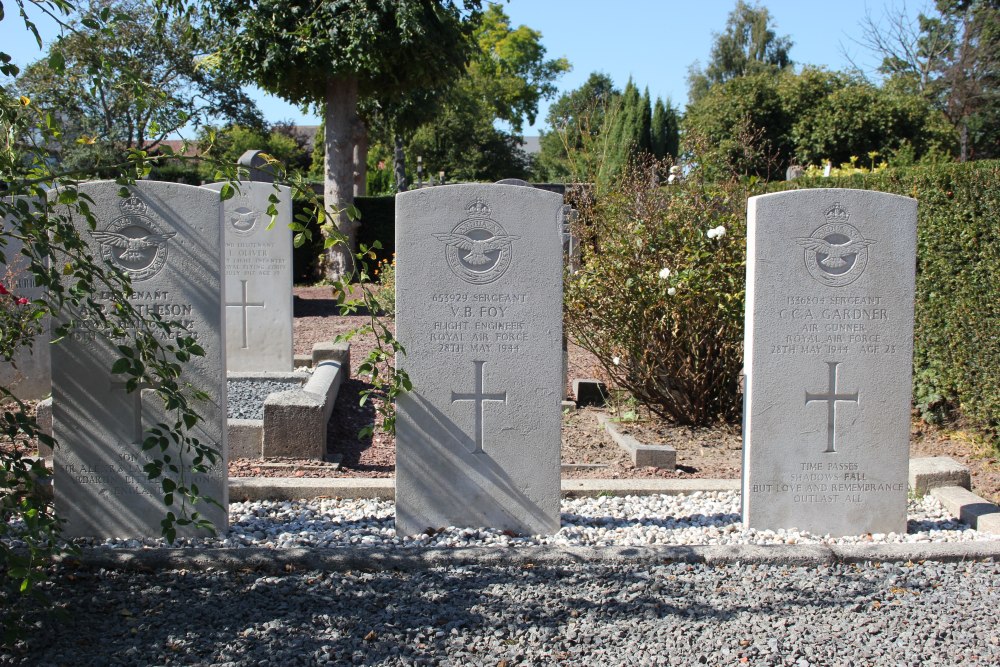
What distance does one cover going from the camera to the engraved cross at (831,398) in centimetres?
425

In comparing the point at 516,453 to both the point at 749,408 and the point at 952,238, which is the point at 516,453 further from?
Answer: the point at 952,238

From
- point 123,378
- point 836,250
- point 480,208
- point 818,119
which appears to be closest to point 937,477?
point 836,250

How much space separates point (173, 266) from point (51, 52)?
Answer: 1.32m

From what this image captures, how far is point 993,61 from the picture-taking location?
93.3ft

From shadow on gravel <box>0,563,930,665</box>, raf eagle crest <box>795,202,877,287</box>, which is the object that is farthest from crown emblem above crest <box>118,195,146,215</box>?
raf eagle crest <box>795,202,877,287</box>

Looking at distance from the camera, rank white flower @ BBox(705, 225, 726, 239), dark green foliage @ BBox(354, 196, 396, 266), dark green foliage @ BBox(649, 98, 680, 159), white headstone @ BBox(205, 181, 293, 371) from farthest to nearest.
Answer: dark green foliage @ BBox(649, 98, 680, 159) → dark green foliage @ BBox(354, 196, 396, 266) → white headstone @ BBox(205, 181, 293, 371) → white flower @ BBox(705, 225, 726, 239)

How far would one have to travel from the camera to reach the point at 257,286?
334 inches

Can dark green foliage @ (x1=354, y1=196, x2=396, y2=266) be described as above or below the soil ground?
above

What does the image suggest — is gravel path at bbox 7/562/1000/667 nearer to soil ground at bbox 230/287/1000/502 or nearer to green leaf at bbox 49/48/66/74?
green leaf at bbox 49/48/66/74

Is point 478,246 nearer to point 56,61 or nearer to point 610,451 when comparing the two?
point 56,61

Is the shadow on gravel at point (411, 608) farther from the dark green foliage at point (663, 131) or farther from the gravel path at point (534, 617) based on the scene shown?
the dark green foliage at point (663, 131)

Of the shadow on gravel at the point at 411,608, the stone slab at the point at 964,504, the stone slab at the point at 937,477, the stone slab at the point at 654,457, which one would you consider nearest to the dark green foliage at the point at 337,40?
the stone slab at the point at 654,457

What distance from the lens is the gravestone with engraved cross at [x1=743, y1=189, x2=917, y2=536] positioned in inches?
165

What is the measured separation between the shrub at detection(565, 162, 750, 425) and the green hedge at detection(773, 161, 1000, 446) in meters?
1.44
